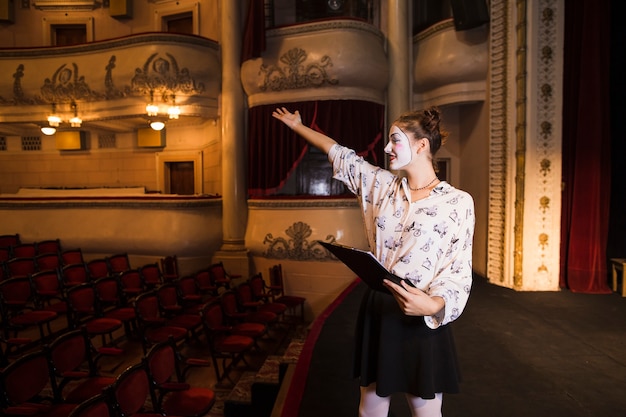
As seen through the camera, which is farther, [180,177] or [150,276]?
[180,177]

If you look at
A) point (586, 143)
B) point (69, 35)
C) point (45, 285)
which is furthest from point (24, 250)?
point (586, 143)

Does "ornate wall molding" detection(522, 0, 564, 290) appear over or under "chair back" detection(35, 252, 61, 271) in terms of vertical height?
over

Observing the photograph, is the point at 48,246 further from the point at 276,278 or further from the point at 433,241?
the point at 433,241

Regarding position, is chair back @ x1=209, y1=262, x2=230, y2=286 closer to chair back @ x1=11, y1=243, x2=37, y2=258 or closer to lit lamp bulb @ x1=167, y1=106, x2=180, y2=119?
lit lamp bulb @ x1=167, y1=106, x2=180, y2=119

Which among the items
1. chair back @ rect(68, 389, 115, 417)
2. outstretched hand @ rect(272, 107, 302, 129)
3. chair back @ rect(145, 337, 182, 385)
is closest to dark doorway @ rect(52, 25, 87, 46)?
chair back @ rect(145, 337, 182, 385)

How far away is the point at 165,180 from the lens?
8352 mm

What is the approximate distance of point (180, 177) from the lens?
8.34 m

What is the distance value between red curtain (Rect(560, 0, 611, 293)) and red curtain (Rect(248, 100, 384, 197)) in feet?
7.97

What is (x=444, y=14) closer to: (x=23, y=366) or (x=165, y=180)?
(x=165, y=180)

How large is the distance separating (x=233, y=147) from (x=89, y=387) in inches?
168

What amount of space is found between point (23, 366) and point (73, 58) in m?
A: 6.09

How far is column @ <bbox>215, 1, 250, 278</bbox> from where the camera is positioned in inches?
248

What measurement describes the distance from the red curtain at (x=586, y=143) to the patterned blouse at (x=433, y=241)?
12.6 feet

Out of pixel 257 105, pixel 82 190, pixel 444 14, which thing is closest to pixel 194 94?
pixel 257 105
